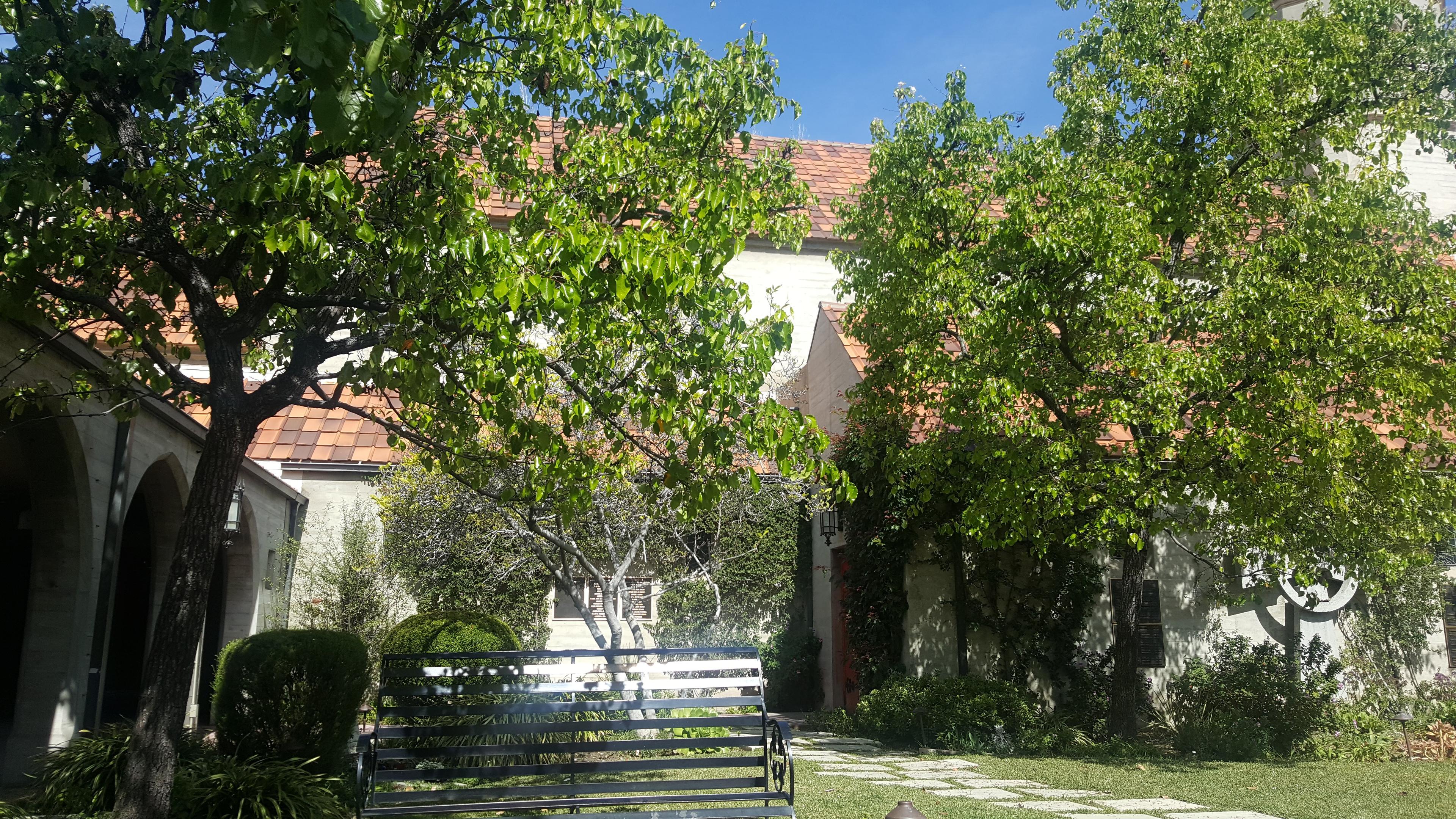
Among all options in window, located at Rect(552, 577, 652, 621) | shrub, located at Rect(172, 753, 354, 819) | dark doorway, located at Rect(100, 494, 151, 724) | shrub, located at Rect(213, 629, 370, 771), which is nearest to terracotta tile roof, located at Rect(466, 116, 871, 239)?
window, located at Rect(552, 577, 652, 621)

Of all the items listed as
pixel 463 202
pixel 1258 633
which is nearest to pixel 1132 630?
pixel 1258 633

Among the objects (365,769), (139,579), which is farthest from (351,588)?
(365,769)

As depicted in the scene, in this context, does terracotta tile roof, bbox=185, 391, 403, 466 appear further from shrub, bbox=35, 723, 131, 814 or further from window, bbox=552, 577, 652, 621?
shrub, bbox=35, 723, 131, 814

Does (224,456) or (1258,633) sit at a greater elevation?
(224,456)

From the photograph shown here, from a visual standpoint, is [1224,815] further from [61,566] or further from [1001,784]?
[61,566]

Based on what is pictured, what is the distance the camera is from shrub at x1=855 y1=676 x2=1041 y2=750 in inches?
487

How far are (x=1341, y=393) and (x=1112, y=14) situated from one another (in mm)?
5328

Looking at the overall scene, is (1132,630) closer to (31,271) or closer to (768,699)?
Answer: (768,699)

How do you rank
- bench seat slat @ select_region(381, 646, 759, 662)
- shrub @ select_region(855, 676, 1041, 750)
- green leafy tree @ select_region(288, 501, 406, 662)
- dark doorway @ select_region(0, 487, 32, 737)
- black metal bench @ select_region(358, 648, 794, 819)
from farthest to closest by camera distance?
green leafy tree @ select_region(288, 501, 406, 662), shrub @ select_region(855, 676, 1041, 750), dark doorway @ select_region(0, 487, 32, 737), bench seat slat @ select_region(381, 646, 759, 662), black metal bench @ select_region(358, 648, 794, 819)

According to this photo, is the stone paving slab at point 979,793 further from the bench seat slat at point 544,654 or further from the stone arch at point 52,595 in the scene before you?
the stone arch at point 52,595

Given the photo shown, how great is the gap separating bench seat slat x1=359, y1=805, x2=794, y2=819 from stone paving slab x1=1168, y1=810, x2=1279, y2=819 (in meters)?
3.79

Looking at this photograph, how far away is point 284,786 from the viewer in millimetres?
6633

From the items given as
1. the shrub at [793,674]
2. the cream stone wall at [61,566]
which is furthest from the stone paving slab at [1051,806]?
the shrub at [793,674]

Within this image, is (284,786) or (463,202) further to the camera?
(284,786)
